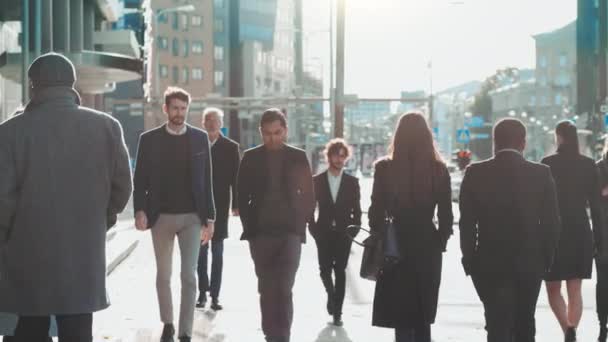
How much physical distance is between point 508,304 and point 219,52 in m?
107

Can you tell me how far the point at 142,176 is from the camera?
8461 mm

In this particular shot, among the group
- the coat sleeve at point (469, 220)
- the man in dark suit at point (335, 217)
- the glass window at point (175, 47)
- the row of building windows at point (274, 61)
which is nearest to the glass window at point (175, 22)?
the glass window at point (175, 47)

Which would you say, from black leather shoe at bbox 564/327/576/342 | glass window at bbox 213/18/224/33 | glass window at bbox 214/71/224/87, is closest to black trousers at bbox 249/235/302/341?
black leather shoe at bbox 564/327/576/342

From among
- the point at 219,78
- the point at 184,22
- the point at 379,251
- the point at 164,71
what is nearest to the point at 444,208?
the point at 379,251

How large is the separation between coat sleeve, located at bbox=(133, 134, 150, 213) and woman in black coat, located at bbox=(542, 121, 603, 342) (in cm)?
295

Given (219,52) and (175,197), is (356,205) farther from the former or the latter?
(219,52)

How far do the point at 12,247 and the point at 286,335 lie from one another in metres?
3.25

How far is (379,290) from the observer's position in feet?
23.0

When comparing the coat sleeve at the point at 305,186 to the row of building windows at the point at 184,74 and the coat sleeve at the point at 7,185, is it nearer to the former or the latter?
the coat sleeve at the point at 7,185

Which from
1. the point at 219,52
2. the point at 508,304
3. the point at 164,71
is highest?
the point at 219,52

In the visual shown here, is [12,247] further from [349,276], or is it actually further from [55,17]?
[55,17]

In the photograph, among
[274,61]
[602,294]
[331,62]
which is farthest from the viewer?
[274,61]

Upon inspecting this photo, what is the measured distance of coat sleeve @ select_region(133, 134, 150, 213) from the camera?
838 cm

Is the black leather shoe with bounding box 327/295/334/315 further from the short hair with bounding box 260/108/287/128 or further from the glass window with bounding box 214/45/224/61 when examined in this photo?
the glass window with bounding box 214/45/224/61
